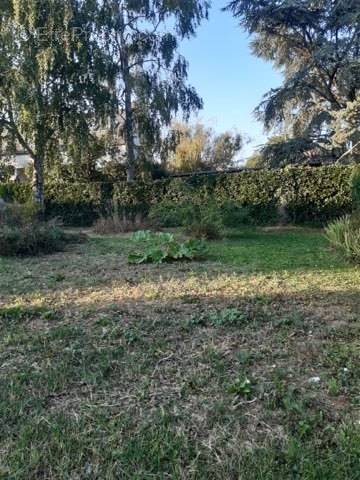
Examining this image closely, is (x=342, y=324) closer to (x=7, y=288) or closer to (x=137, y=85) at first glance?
(x=7, y=288)

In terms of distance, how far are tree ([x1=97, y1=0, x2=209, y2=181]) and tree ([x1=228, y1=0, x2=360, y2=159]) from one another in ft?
8.97

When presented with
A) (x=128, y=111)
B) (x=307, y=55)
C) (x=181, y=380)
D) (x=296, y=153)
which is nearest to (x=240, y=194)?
(x=128, y=111)

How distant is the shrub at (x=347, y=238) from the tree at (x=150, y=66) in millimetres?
10274

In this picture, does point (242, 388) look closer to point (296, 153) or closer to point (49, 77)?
point (49, 77)

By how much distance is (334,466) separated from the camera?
5.26ft

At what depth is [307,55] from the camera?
698 inches

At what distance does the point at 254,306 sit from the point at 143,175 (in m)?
13.2

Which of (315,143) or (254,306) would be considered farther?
(315,143)

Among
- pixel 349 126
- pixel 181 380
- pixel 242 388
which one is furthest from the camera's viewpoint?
pixel 349 126

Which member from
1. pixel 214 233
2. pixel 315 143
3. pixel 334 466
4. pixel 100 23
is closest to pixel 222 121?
pixel 315 143

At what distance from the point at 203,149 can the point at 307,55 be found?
827cm

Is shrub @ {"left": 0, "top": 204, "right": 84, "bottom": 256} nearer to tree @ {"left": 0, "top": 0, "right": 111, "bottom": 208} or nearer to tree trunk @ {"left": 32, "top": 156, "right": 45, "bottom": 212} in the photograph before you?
tree @ {"left": 0, "top": 0, "right": 111, "bottom": 208}

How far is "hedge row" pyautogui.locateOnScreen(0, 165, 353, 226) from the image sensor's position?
1103cm

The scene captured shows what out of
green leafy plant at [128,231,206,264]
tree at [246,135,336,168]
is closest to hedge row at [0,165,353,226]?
green leafy plant at [128,231,206,264]
